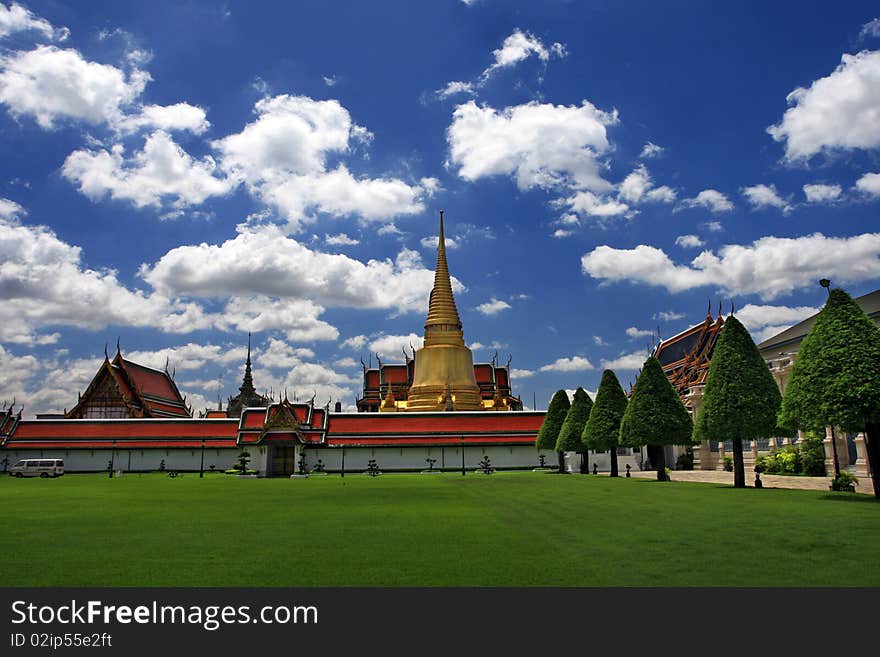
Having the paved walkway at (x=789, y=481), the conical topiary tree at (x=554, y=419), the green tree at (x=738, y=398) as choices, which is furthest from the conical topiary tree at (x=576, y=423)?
the green tree at (x=738, y=398)

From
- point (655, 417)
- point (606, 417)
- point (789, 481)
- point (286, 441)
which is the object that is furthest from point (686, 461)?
point (286, 441)

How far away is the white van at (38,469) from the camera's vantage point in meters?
55.7

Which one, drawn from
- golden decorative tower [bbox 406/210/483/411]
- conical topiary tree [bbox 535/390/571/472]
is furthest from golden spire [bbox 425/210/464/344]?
conical topiary tree [bbox 535/390/571/472]

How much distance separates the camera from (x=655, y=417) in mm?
38312

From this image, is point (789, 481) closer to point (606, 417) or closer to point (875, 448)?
point (606, 417)

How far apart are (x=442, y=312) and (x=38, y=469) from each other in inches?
1955

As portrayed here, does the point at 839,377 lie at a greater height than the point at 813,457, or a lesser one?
greater

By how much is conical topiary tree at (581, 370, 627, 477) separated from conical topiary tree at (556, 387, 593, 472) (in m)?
2.73

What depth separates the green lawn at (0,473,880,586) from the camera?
10.3 metres

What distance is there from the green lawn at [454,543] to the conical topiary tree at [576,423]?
81.1ft

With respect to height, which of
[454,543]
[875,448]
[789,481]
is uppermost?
[875,448]

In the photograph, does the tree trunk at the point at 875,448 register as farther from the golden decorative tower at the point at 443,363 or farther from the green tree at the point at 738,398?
the golden decorative tower at the point at 443,363
